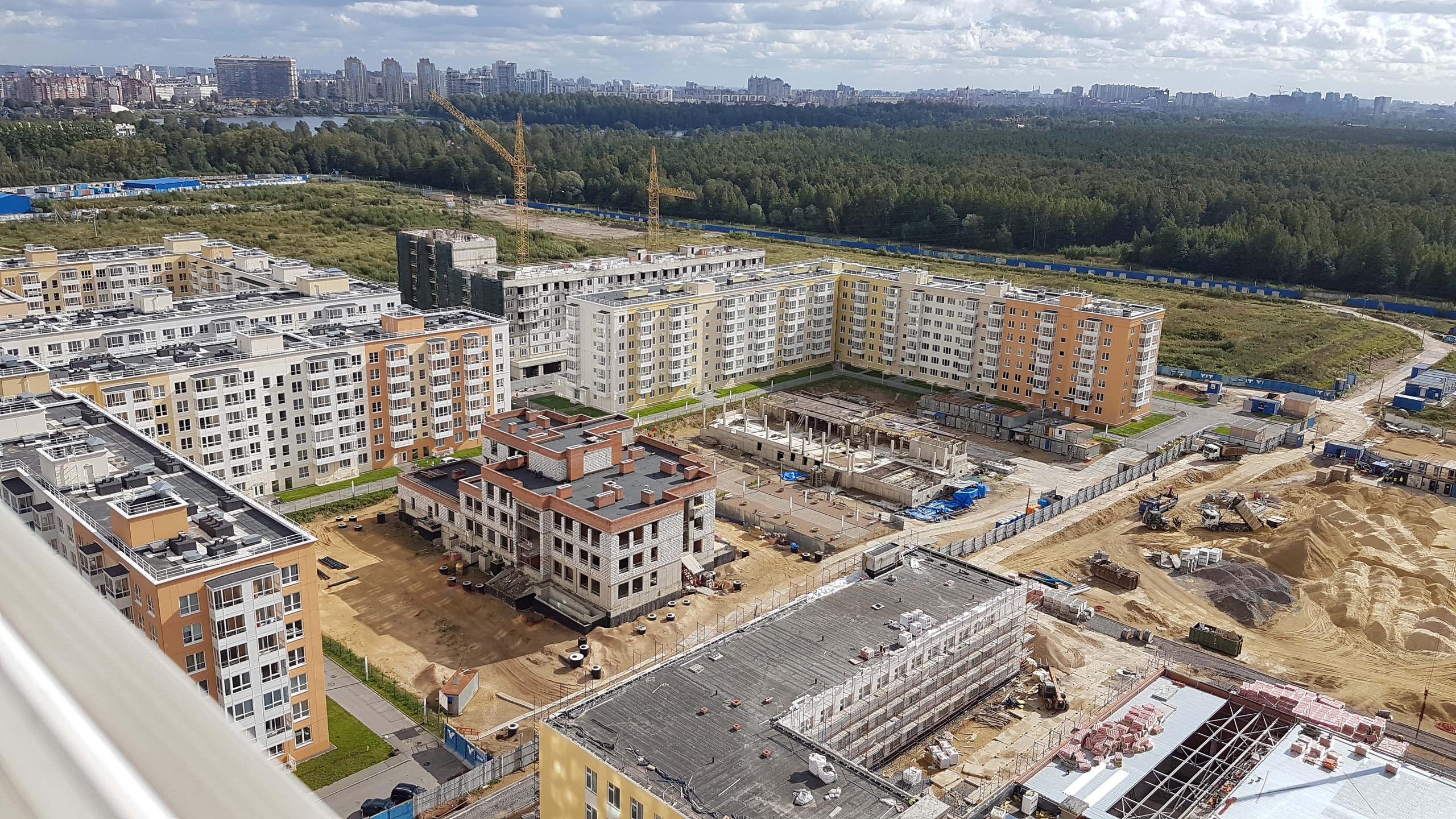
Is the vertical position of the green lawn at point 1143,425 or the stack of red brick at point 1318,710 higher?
the green lawn at point 1143,425

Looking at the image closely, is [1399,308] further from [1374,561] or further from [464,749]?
[464,749]

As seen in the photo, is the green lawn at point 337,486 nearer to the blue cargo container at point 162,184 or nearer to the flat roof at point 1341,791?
the flat roof at point 1341,791

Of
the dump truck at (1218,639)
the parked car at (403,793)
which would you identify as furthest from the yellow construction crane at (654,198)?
the parked car at (403,793)

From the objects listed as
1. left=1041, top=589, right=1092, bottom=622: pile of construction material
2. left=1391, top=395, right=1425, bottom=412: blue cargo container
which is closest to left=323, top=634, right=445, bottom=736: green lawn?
left=1041, top=589, right=1092, bottom=622: pile of construction material

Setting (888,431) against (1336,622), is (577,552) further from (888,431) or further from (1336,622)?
(1336,622)

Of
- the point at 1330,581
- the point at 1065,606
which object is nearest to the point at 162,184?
the point at 1065,606

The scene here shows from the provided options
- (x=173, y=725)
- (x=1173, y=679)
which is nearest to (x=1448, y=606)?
(x=1173, y=679)
